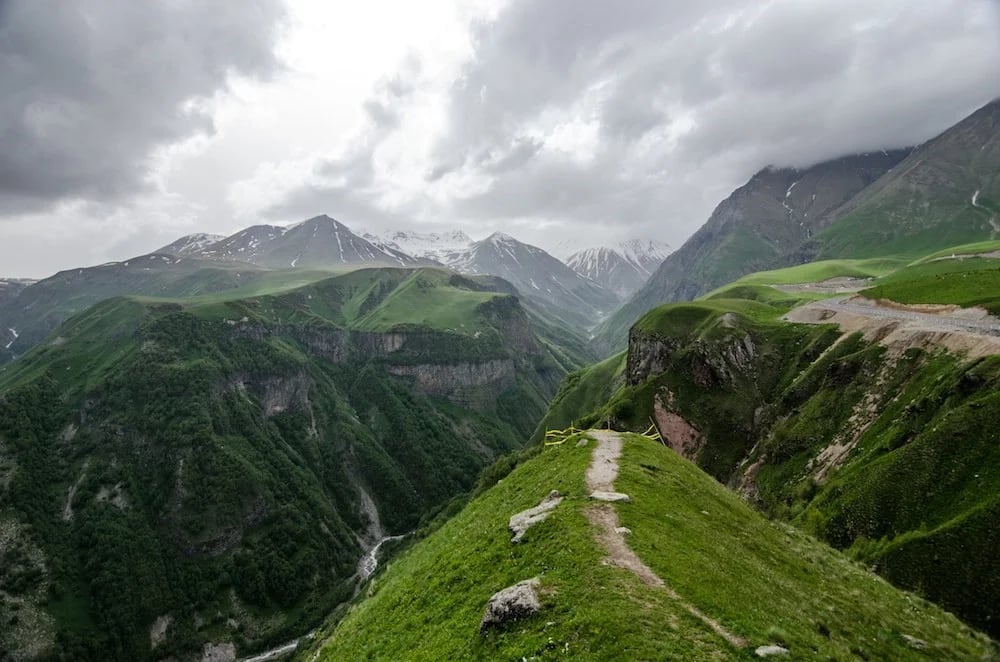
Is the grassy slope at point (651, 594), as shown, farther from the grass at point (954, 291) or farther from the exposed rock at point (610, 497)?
the grass at point (954, 291)

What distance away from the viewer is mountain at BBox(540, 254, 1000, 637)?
1619 inches

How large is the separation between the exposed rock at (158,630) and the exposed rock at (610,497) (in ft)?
749

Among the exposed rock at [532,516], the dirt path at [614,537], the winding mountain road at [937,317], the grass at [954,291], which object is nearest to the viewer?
the dirt path at [614,537]

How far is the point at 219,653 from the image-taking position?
638 feet

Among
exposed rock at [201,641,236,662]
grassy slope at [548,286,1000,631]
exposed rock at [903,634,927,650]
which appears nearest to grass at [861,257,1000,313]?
grassy slope at [548,286,1000,631]

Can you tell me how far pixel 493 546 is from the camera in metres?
31.3

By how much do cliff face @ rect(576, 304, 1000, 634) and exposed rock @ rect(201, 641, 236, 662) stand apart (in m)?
175

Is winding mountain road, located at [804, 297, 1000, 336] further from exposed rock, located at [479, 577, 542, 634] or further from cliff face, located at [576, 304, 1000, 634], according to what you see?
exposed rock, located at [479, 577, 542, 634]

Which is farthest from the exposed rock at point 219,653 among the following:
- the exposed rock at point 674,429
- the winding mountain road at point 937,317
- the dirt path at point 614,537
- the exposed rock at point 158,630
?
the winding mountain road at point 937,317

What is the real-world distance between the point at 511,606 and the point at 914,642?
1952cm

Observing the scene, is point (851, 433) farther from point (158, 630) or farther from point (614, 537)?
A: point (158, 630)

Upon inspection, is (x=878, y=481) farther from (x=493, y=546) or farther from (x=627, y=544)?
(x=493, y=546)

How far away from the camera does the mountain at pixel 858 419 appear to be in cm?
4112

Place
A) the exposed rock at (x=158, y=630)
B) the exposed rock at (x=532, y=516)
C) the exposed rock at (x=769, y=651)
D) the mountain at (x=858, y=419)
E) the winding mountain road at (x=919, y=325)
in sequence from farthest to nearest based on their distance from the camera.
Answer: the exposed rock at (x=158, y=630), the winding mountain road at (x=919, y=325), the mountain at (x=858, y=419), the exposed rock at (x=532, y=516), the exposed rock at (x=769, y=651)
